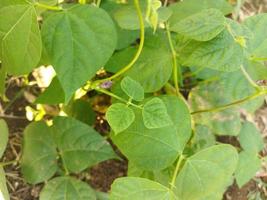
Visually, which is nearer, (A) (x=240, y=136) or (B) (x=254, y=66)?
(B) (x=254, y=66)

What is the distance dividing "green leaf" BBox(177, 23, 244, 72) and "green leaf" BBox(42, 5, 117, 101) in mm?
206

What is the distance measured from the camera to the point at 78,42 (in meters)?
1.15

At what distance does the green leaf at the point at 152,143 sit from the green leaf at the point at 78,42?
0.56 feet

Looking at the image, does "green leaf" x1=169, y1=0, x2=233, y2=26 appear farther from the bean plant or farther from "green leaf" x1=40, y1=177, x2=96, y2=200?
"green leaf" x1=40, y1=177, x2=96, y2=200

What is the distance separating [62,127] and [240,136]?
560 millimetres

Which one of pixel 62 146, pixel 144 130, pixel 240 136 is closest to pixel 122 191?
pixel 144 130

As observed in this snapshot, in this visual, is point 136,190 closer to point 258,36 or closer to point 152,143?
point 152,143

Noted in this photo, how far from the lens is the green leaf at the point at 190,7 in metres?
1.43

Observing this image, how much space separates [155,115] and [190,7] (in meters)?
0.42

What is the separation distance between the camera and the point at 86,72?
1.14 meters

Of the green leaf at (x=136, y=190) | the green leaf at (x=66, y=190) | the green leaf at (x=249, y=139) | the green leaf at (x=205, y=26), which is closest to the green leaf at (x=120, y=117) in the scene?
the green leaf at (x=136, y=190)

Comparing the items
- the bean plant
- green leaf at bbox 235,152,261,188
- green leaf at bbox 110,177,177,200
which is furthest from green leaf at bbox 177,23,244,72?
green leaf at bbox 235,152,261,188

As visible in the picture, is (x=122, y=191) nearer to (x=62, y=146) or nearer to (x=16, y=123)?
(x=62, y=146)

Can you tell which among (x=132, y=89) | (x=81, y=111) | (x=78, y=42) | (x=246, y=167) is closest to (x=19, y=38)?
(x=78, y=42)
